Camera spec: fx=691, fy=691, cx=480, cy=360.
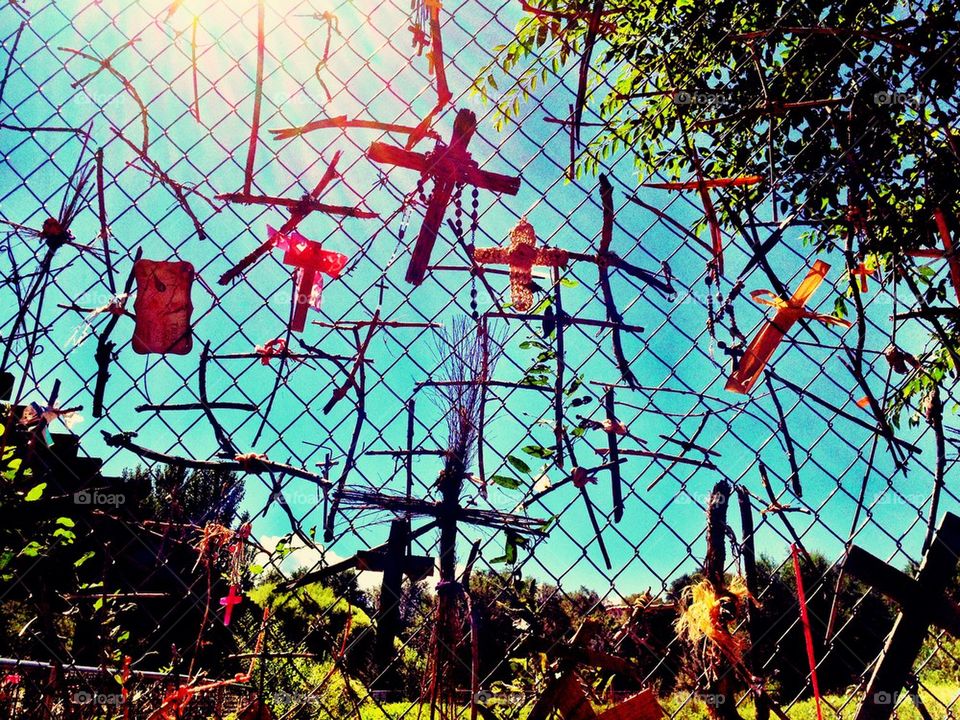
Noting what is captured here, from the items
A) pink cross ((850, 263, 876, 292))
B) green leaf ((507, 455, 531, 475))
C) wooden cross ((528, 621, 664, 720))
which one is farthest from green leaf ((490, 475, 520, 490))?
pink cross ((850, 263, 876, 292))

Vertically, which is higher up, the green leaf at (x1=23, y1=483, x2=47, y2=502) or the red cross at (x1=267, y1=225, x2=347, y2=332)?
the red cross at (x1=267, y1=225, x2=347, y2=332)

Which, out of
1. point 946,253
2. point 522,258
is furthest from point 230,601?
point 946,253

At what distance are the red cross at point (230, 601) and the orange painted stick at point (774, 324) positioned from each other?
3.80 feet

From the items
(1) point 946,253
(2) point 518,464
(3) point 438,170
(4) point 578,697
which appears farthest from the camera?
(1) point 946,253

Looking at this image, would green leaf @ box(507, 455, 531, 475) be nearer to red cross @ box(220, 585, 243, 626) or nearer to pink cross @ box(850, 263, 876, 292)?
red cross @ box(220, 585, 243, 626)

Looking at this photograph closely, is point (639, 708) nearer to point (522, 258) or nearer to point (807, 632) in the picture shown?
point (807, 632)

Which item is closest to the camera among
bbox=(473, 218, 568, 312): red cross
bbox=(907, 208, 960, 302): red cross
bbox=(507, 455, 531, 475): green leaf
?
bbox=(507, 455, 531, 475): green leaf

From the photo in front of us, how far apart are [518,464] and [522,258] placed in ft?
1.57

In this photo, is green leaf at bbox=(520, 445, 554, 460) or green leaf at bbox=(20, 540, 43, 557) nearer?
green leaf at bbox=(520, 445, 554, 460)

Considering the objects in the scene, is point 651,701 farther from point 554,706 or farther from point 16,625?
point 16,625

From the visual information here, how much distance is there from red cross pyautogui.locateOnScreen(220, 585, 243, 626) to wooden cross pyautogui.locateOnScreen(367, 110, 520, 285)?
74cm

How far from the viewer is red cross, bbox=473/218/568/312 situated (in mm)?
1590

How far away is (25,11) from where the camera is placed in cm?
178

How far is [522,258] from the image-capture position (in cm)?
160
